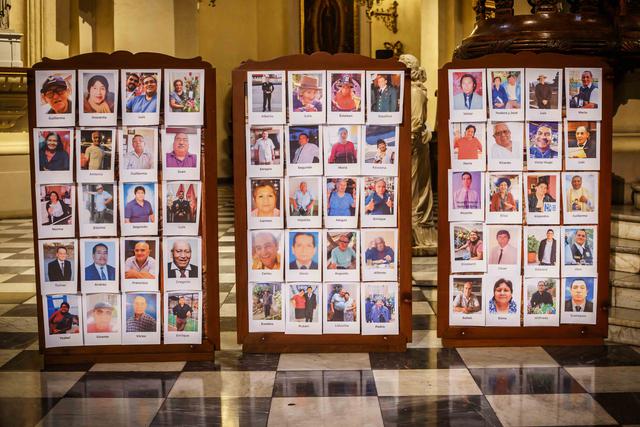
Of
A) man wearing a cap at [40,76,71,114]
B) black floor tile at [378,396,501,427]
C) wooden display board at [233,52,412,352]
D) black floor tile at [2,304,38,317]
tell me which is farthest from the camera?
black floor tile at [2,304,38,317]

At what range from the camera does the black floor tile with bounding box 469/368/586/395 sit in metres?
3.75

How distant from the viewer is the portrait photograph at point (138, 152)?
4.09m

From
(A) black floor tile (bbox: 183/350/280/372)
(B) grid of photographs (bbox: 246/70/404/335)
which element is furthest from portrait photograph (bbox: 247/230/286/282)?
(A) black floor tile (bbox: 183/350/280/372)

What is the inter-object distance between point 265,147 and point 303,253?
526 millimetres

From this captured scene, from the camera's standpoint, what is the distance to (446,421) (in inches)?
132

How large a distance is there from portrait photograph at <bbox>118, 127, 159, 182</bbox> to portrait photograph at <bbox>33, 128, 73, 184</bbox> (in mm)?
230

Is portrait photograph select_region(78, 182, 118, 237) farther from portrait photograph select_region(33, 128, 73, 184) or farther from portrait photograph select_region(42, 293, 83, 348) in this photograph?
portrait photograph select_region(42, 293, 83, 348)

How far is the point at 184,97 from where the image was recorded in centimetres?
409

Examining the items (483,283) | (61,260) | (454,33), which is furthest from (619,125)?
(454,33)

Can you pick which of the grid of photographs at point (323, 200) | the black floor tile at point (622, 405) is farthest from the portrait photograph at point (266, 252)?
the black floor tile at point (622, 405)

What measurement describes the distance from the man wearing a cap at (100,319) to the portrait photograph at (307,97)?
122 centimetres

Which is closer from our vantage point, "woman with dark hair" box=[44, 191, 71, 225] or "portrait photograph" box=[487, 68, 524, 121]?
"woman with dark hair" box=[44, 191, 71, 225]

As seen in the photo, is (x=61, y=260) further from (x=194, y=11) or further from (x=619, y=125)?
(x=194, y=11)

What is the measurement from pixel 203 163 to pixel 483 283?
1.46 metres
